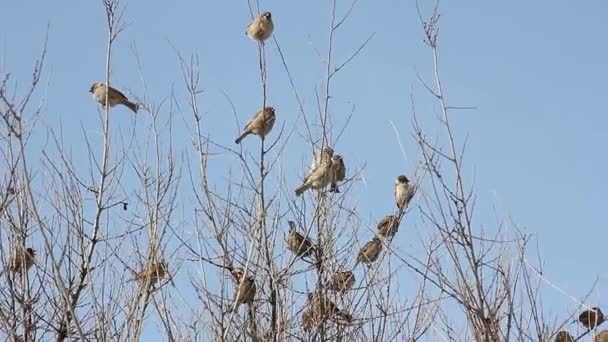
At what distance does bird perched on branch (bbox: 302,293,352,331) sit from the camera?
20.8 feet

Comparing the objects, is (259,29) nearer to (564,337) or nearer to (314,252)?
(314,252)

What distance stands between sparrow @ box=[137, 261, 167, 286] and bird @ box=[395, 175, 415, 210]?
159 centimetres

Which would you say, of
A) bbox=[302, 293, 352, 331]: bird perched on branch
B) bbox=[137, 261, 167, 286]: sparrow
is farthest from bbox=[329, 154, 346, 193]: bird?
bbox=[137, 261, 167, 286]: sparrow

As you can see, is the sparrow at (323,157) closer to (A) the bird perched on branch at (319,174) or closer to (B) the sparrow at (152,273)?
(A) the bird perched on branch at (319,174)

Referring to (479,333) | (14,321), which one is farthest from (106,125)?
(479,333)

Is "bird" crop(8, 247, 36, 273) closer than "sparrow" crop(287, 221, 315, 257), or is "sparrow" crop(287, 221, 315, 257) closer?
"bird" crop(8, 247, 36, 273)

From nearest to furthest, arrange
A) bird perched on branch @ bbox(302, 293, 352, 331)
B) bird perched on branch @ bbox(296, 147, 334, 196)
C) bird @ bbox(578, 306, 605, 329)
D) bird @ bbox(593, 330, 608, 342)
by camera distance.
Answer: bird @ bbox(578, 306, 605, 329) < bird @ bbox(593, 330, 608, 342) < bird perched on branch @ bbox(302, 293, 352, 331) < bird perched on branch @ bbox(296, 147, 334, 196)

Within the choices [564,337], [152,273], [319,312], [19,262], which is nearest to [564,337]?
[564,337]

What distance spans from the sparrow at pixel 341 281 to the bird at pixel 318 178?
642mm

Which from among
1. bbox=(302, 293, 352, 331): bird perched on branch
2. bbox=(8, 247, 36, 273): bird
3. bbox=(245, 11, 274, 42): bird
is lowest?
bbox=(302, 293, 352, 331): bird perched on branch

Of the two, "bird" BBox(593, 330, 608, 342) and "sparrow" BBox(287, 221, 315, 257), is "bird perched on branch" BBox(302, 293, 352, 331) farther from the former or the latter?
"bird" BBox(593, 330, 608, 342)

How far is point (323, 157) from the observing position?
262 inches

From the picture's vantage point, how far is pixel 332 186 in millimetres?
7078

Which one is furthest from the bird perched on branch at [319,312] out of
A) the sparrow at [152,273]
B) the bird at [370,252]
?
the sparrow at [152,273]
